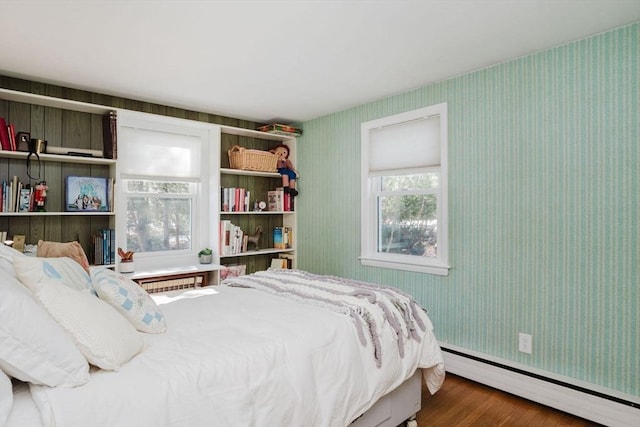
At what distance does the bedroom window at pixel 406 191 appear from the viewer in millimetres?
3123

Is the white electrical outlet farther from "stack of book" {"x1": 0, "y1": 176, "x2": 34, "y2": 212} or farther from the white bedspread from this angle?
"stack of book" {"x1": 0, "y1": 176, "x2": 34, "y2": 212}

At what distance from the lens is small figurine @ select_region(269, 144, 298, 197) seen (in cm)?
439

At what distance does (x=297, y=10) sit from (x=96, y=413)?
201 cm

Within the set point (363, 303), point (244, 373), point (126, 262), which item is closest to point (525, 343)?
point (363, 303)

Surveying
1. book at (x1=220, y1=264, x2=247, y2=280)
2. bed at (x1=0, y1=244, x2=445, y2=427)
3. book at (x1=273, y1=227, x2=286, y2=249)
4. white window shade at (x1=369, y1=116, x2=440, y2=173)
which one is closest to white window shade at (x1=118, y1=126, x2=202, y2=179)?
book at (x1=220, y1=264, x2=247, y2=280)

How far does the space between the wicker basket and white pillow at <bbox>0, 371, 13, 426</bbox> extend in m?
→ 3.19

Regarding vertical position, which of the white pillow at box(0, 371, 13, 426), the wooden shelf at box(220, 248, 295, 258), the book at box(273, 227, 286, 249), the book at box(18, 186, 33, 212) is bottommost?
the white pillow at box(0, 371, 13, 426)

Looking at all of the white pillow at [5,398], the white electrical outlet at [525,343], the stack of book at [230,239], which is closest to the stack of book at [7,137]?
the stack of book at [230,239]

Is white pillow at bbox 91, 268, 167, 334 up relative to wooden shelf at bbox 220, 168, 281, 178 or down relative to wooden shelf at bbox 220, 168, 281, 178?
down

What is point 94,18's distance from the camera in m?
2.07

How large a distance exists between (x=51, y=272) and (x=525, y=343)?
286 cm

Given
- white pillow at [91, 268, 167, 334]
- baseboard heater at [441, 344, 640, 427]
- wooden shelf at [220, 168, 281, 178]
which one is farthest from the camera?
wooden shelf at [220, 168, 281, 178]

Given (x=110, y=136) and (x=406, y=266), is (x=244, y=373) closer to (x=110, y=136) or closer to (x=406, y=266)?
(x=406, y=266)

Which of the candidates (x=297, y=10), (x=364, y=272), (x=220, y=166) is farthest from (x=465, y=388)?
(x=220, y=166)
